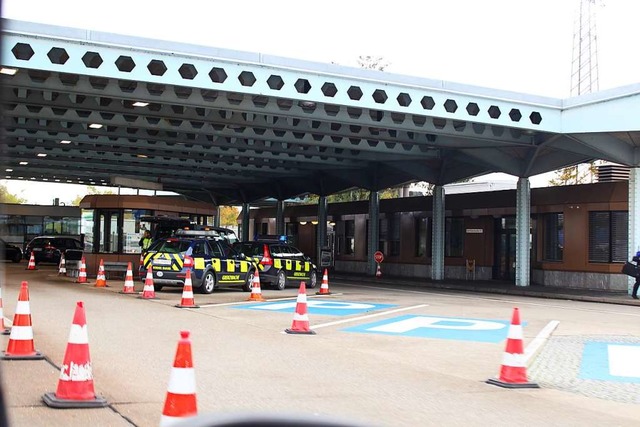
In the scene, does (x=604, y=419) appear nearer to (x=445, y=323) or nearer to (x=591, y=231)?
(x=445, y=323)

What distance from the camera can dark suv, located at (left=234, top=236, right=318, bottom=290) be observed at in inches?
1000

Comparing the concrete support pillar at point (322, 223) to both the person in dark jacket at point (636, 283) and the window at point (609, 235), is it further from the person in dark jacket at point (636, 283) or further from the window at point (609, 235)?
the person in dark jacket at point (636, 283)

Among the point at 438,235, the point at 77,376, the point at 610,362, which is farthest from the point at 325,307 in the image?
the point at 438,235

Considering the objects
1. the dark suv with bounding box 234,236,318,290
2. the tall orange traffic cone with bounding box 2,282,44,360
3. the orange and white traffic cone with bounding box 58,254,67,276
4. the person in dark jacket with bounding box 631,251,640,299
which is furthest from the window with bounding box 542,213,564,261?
the tall orange traffic cone with bounding box 2,282,44,360

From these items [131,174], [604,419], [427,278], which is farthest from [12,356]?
[131,174]

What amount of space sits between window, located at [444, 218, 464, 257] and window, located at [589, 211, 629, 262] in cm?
784

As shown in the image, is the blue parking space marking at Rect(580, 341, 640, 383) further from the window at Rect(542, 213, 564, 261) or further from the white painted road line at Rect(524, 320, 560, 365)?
the window at Rect(542, 213, 564, 261)

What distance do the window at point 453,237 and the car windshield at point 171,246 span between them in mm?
16509

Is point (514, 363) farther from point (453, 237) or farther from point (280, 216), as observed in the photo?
point (280, 216)

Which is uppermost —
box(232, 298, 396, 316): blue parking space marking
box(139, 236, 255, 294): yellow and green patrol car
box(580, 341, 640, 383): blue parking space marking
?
box(139, 236, 255, 294): yellow and green patrol car

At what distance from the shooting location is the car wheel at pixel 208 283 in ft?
74.2

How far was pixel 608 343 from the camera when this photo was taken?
1338 centimetres

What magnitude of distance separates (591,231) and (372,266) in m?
13.4

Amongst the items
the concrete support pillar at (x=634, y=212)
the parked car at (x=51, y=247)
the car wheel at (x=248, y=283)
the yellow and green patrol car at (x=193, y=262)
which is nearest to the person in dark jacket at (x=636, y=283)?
the concrete support pillar at (x=634, y=212)
